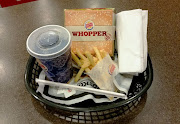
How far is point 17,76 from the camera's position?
2.42 feet

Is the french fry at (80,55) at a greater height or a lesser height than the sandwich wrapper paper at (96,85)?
greater

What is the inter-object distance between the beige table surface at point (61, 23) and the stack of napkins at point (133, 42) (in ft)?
0.39

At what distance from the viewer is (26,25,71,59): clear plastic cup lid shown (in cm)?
55

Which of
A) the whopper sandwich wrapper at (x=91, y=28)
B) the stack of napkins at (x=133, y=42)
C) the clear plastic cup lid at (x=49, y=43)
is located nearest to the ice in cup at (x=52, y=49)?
the clear plastic cup lid at (x=49, y=43)

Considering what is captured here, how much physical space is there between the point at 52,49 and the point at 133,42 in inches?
11.5

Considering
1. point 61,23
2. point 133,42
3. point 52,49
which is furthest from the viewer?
point 61,23

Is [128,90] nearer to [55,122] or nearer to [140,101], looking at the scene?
[140,101]

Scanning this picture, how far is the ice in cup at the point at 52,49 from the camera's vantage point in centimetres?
55

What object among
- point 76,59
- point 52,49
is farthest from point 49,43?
point 76,59

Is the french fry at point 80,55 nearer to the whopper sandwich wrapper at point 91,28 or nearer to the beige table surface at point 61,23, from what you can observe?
the whopper sandwich wrapper at point 91,28

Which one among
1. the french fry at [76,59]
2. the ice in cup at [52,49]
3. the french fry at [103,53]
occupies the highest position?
the ice in cup at [52,49]

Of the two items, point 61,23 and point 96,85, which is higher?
point 61,23

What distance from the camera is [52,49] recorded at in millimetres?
553

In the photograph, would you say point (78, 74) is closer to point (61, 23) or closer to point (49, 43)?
point (49, 43)
